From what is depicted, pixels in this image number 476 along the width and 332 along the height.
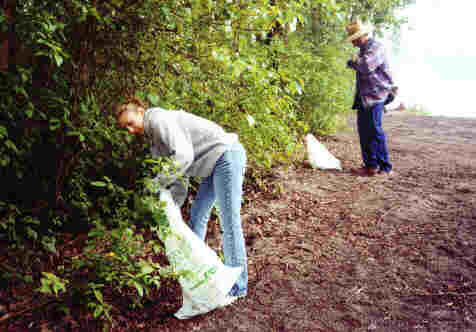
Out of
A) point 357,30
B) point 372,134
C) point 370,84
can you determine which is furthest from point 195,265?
point 357,30

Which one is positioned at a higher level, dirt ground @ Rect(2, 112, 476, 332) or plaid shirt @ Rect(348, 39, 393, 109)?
plaid shirt @ Rect(348, 39, 393, 109)

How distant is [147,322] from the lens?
8.20 feet

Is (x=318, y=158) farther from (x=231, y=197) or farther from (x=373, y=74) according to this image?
(x=231, y=197)

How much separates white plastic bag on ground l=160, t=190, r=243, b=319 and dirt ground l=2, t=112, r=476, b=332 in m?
0.21

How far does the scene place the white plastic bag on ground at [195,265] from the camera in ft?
7.64

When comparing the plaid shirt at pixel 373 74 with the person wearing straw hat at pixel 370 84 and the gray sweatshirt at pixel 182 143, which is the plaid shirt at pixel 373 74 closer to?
the person wearing straw hat at pixel 370 84

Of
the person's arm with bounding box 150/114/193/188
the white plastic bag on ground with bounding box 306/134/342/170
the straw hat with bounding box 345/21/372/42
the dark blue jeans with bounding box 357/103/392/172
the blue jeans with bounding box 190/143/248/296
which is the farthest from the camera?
the white plastic bag on ground with bounding box 306/134/342/170

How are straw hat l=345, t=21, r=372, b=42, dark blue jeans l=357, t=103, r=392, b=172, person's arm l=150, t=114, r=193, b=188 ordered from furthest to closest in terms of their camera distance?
dark blue jeans l=357, t=103, r=392, b=172
straw hat l=345, t=21, r=372, b=42
person's arm l=150, t=114, r=193, b=188

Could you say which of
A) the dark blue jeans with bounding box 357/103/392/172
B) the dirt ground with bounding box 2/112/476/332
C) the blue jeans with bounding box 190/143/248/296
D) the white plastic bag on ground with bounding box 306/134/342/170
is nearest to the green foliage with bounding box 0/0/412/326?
the blue jeans with bounding box 190/143/248/296

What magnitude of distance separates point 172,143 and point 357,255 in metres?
2.03

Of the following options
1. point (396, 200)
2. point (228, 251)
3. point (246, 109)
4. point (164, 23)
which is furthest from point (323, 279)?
point (164, 23)

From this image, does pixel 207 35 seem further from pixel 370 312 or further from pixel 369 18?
pixel 369 18

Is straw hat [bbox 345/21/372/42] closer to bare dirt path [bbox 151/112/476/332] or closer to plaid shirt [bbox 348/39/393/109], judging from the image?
plaid shirt [bbox 348/39/393/109]

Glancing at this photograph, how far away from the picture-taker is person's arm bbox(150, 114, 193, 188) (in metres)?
2.23
